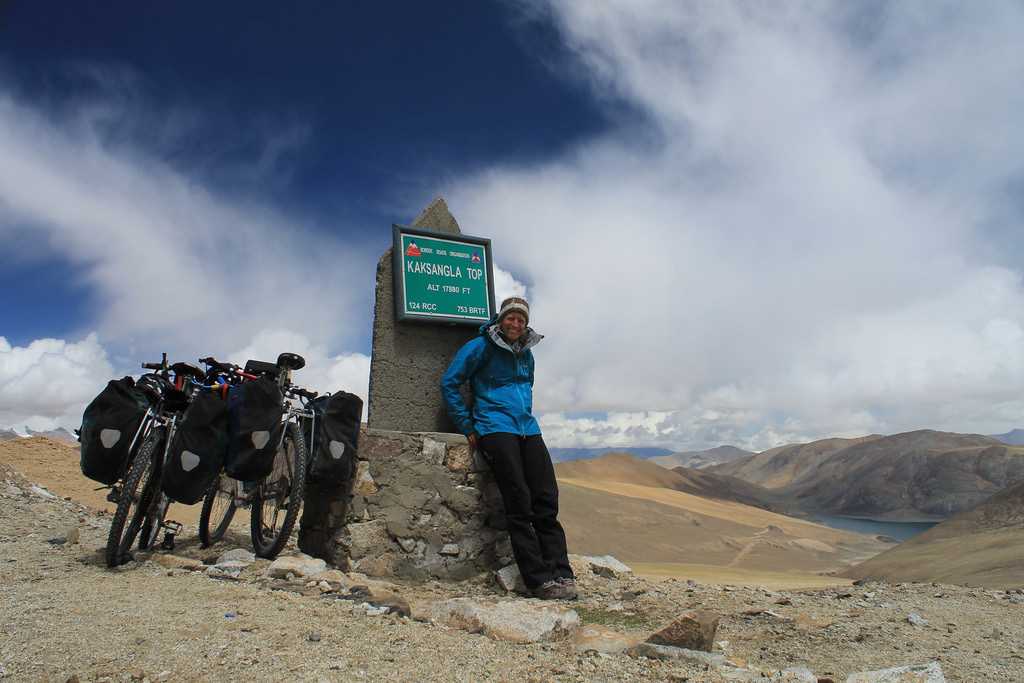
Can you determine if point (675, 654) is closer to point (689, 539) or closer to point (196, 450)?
point (196, 450)

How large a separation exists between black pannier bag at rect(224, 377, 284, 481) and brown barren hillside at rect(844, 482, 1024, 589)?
7.76 m

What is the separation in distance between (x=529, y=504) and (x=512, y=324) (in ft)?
4.19

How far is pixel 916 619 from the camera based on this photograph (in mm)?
4168

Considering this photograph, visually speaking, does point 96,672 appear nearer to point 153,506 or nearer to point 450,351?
point 153,506

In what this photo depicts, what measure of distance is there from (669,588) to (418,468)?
87.5 inches

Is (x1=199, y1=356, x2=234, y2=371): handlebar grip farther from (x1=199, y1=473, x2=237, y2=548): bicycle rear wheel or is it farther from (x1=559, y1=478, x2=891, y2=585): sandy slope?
(x1=559, y1=478, x2=891, y2=585): sandy slope

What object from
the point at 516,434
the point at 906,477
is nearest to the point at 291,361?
the point at 516,434

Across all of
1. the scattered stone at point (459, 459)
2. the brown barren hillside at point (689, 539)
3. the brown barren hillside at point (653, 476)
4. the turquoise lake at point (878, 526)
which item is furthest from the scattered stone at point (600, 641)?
the turquoise lake at point (878, 526)

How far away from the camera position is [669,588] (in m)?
5.15

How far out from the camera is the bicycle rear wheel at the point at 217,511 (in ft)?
16.4

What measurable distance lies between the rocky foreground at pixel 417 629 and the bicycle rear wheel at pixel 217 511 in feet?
0.81

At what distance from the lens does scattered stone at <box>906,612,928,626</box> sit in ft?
13.5

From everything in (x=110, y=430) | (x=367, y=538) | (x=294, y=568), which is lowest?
(x=294, y=568)

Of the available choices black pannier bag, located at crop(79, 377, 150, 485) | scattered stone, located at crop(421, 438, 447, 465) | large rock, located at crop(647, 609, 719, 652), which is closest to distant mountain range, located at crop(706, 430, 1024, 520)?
scattered stone, located at crop(421, 438, 447, 465)
